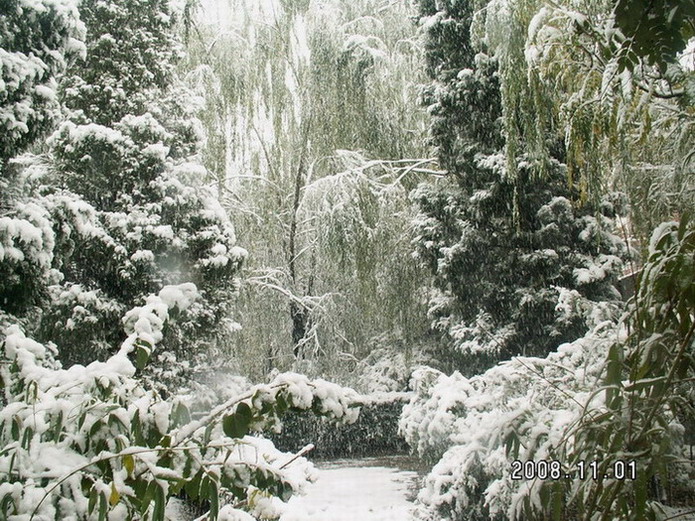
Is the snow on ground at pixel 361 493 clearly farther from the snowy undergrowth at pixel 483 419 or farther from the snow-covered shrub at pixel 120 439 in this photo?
the snow-covered shrub at pixel 120 439

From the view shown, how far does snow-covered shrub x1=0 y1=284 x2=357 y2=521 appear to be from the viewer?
127 cm

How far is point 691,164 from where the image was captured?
253 cm

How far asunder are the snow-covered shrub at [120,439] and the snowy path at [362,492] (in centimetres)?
298

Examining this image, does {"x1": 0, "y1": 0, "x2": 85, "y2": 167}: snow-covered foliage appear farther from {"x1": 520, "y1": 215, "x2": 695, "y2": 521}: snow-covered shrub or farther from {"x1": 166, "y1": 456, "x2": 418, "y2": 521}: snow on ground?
{"x1": 520, "y1": 215, "x2": 695, "y2": 521}: snow-covered shrub

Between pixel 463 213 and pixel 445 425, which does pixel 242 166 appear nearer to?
pixel 463 213

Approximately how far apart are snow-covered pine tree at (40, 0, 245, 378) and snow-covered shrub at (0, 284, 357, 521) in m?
4.86

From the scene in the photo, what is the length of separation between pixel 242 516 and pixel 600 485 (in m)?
1.04

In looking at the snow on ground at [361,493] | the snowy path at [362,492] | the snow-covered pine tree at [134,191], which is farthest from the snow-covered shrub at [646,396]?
the snow-covered pine tree at [134,191]

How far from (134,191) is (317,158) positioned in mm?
3880

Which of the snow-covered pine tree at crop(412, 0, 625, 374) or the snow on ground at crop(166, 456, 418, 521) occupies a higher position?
the snow-covered pine tree at crop(412, 0, 625, 374)

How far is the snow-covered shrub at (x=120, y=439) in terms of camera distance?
127 centimetres

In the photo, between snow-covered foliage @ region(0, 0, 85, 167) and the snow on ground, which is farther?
the snow on ground

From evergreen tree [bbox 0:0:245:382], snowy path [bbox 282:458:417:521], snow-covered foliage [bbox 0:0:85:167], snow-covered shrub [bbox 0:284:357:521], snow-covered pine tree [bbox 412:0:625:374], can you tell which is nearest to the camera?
snow-covered shrub [bbox 0:284:357:521]

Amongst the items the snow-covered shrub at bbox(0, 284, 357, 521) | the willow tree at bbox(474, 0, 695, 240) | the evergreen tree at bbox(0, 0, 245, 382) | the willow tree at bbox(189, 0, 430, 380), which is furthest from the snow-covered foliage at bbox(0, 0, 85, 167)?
the willow tree at bbox(189, 0, 430, 380)
